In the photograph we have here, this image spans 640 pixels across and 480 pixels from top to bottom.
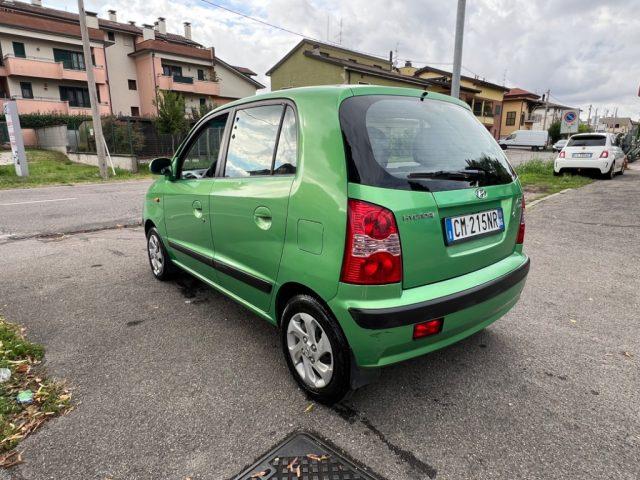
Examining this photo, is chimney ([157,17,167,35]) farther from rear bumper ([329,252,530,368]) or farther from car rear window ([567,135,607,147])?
rear bumper ([329,252,530,368])

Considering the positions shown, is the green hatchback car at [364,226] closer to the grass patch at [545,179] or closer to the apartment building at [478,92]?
the grass patch at [545,179]

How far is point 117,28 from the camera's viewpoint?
36.5 metres

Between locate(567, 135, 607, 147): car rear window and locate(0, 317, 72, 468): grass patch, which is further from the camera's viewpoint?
locate(567, 135, 607, 147): car rear window

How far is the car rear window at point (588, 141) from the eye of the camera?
13.7 metres

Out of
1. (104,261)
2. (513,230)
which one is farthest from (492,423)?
(104,261)

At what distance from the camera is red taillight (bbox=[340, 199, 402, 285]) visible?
6.52ft

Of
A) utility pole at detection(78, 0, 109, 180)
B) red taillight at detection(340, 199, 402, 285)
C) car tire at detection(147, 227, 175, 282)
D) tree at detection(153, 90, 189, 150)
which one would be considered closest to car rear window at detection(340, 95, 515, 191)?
red taillight at detection(340, 199, 402, 285)


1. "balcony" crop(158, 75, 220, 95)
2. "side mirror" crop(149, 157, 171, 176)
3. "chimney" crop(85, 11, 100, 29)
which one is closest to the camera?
"side mirror" crop(149, 157, 171, 176)

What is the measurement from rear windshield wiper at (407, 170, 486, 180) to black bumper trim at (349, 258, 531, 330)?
24.4 inches

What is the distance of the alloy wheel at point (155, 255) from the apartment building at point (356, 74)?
20509mm

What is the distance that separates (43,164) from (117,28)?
75.6ft

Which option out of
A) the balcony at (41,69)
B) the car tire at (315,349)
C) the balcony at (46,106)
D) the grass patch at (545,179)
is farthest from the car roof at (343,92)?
the balcony at (46,106)

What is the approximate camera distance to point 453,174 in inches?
91.1

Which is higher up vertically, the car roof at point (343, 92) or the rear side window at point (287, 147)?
the car roof at point (343, 92)
